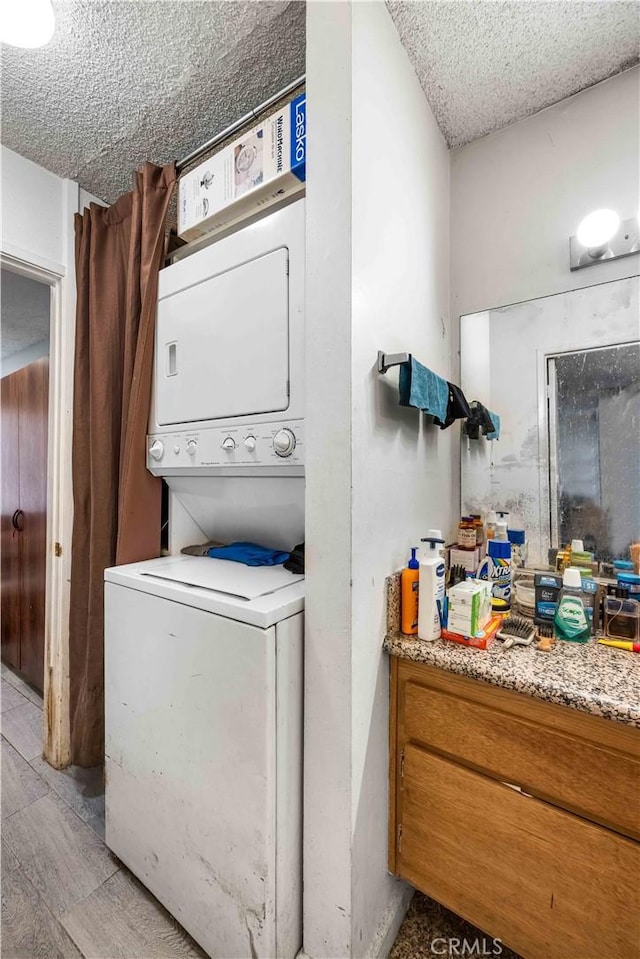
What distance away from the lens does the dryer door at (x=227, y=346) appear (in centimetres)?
119

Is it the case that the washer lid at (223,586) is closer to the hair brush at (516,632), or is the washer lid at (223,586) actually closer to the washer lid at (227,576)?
the washer lid at (227,576)

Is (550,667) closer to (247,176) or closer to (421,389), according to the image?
(421,389)

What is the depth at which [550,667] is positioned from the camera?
999mm

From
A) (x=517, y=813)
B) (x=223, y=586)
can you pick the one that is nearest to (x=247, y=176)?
(x=223, y=586)

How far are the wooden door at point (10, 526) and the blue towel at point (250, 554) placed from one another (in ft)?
6.77

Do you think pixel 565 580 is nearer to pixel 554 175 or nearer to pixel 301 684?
pixel 301 684

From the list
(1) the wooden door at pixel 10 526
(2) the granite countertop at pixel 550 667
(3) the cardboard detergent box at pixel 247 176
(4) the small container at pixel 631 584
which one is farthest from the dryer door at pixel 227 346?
(1) the wooden door at pixel 10 526

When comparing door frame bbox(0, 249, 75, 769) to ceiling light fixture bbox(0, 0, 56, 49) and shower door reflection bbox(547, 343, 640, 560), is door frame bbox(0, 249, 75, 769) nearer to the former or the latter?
ceiling light fixture bbox(0, 0, 56, 49)

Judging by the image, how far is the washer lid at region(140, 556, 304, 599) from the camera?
1.15 metres

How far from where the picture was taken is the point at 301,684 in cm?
109

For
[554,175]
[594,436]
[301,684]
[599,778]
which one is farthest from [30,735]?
[554,175]

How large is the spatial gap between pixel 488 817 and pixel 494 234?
6.35 feet

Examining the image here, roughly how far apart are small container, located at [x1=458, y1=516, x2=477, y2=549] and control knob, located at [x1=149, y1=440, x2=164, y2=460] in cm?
120

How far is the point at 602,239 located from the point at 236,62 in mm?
1389
